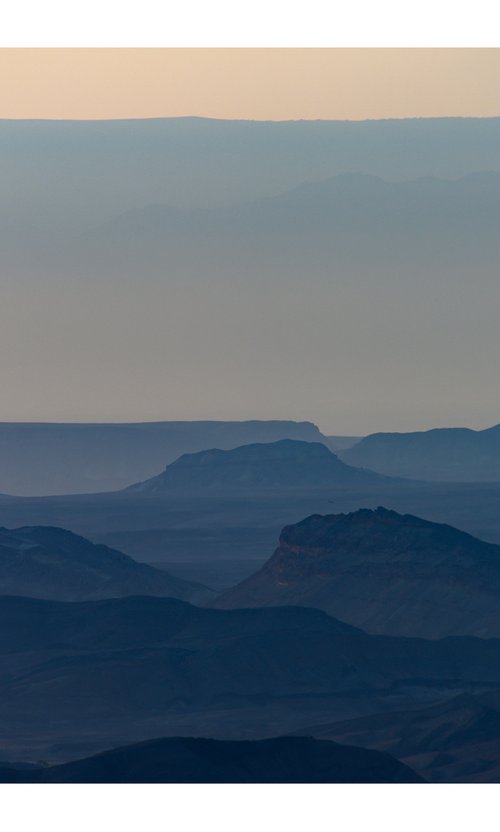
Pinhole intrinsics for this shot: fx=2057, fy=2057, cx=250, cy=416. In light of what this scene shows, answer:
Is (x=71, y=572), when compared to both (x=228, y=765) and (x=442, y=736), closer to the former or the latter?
(x=442, y=736)

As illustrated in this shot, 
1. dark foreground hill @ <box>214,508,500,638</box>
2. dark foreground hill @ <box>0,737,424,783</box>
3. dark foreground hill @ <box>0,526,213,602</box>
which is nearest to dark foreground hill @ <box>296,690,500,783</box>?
dark foreground hill @ <box>0,737,424,783</box>

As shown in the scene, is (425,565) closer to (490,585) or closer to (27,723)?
(490,585)

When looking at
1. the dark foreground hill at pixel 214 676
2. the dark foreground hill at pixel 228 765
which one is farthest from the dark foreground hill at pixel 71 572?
the dark foreground hill at pixel 228 765

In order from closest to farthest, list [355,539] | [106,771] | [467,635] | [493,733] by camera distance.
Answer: [106,771]
[493,733]
[467,635]
[355,539]

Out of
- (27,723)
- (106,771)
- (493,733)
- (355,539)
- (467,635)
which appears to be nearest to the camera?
(106,771)

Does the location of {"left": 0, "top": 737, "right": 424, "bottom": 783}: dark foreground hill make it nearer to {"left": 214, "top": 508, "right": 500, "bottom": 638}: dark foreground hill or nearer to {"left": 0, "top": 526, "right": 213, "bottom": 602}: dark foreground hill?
{"left": 214, "top": 508, "right": 500, "bottom": 638}: dark foreground hill

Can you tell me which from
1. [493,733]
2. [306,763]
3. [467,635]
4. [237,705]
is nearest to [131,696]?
[237,705]
